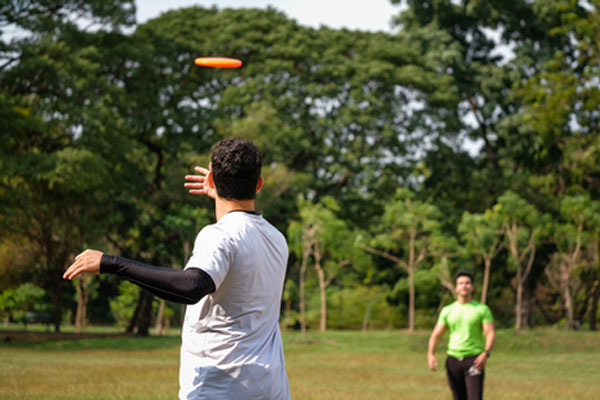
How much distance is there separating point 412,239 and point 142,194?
11.6 meters

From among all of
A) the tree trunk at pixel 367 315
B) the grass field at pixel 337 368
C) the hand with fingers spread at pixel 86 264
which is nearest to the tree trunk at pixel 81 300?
the grass field at pixel 337 368

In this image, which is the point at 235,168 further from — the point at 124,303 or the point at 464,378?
the point at 124,303

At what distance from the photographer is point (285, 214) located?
33.8 meters

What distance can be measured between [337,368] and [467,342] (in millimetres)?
12057

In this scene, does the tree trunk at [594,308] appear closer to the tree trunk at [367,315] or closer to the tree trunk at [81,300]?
the tree trunk at [367,315]

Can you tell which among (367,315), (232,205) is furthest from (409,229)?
(232,205)

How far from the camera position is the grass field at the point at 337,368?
1360 cm

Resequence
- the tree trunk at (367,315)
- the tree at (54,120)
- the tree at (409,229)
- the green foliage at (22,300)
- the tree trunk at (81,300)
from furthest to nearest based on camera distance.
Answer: the tree trunk at (367,315), the tree trunk at (81,300), the green foliage at (22,300), the tree at (409,229), the tree at (54,120)

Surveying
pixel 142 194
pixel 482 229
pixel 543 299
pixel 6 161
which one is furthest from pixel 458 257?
pixel 6 161

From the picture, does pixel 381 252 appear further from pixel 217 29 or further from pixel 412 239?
pixel 217 29

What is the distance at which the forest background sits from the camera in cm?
2712

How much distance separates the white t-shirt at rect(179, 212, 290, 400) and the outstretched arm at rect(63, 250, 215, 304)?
0.15 metres

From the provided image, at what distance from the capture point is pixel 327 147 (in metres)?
34.5

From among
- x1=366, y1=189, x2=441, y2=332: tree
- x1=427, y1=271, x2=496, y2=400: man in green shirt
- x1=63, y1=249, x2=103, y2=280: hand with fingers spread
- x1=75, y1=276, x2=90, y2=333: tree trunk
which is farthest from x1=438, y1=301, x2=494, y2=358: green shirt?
x1=75, y1=276, x2=90, y2=333: tree trunk
